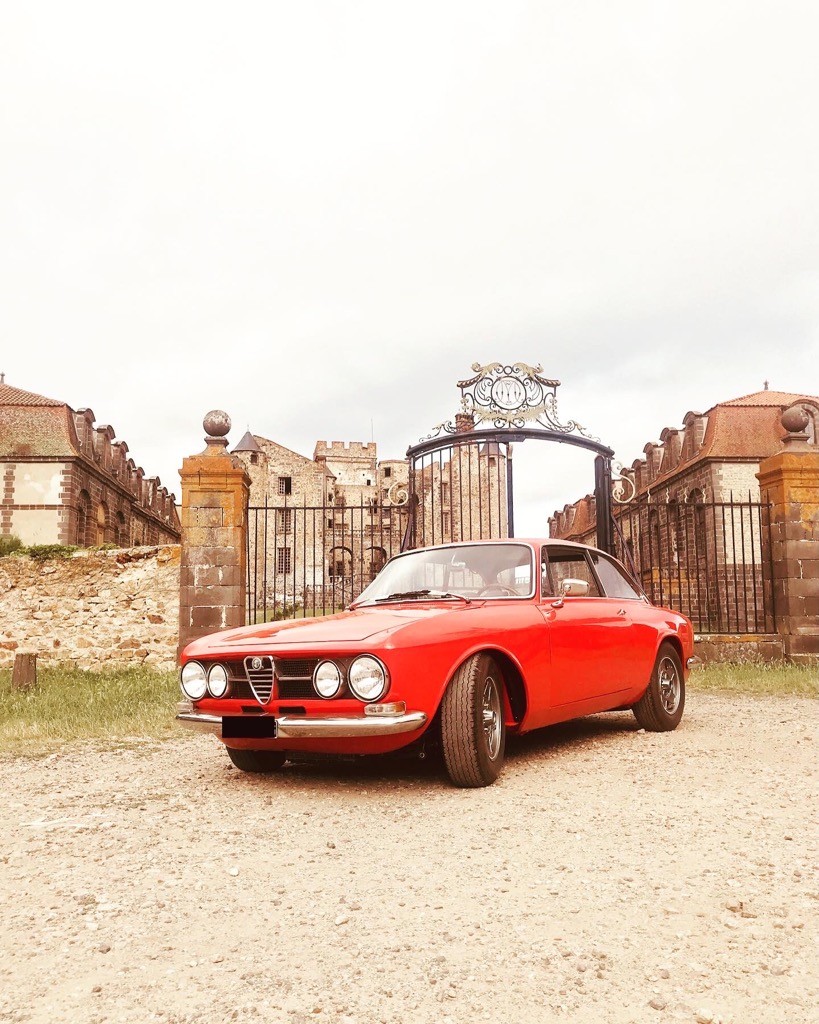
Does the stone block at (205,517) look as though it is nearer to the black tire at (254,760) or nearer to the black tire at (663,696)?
the black tire at (254,760)

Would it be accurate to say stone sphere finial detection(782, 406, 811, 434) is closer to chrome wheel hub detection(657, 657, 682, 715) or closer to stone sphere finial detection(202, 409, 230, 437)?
chrome wheel hub detection(657, 657, 682, 715)

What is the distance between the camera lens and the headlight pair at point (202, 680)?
4246mm

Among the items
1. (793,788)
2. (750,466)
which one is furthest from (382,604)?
(750,466)

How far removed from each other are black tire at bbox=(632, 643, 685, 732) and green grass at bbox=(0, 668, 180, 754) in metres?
3.53

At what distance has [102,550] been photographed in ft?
39.0

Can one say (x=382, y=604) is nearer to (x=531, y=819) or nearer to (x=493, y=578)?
(x=493, y=578)

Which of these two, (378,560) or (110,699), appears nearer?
(110,699)

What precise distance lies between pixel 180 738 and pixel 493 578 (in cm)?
272

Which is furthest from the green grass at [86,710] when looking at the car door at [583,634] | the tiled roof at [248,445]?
the tiled roof at [248,445]

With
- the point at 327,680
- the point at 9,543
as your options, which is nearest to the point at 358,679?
the point at 327,680

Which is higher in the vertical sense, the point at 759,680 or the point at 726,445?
the point at 726,445

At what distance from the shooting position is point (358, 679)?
3893 millimetres

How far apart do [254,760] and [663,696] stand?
3.07 metres

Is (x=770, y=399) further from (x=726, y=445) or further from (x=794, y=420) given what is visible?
(x=794, y=420)
